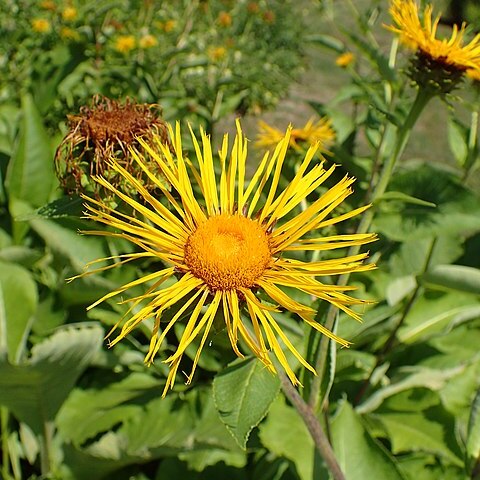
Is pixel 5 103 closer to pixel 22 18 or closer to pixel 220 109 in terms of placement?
pixel 220 109

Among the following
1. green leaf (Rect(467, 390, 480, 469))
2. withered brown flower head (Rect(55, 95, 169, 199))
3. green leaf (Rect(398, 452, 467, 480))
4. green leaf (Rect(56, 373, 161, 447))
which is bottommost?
green leaf (Rect(56, 373, 161, 447))

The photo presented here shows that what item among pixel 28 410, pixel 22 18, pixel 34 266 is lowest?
pixel 28 410

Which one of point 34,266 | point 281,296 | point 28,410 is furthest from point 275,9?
point 281,296

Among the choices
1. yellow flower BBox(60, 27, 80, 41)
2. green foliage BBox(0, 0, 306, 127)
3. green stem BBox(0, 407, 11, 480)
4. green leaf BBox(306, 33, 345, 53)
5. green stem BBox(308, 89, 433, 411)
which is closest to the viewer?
green stem BBox(308, 89, 433, 411)

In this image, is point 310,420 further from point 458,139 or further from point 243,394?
point 458,139

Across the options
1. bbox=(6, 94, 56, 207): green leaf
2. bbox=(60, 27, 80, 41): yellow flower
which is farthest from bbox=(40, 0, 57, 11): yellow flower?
bbox=(6, 94, 56, 207): green leaf

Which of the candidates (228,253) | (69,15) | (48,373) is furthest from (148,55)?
(228,253)

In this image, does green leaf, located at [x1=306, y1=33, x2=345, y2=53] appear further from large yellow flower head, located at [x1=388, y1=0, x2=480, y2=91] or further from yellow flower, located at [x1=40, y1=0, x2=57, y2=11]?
yellow flower, located at [x1=40, y1=0, x2=57, y2=11]

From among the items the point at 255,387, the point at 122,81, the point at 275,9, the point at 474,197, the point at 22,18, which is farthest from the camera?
the point at 275,9
